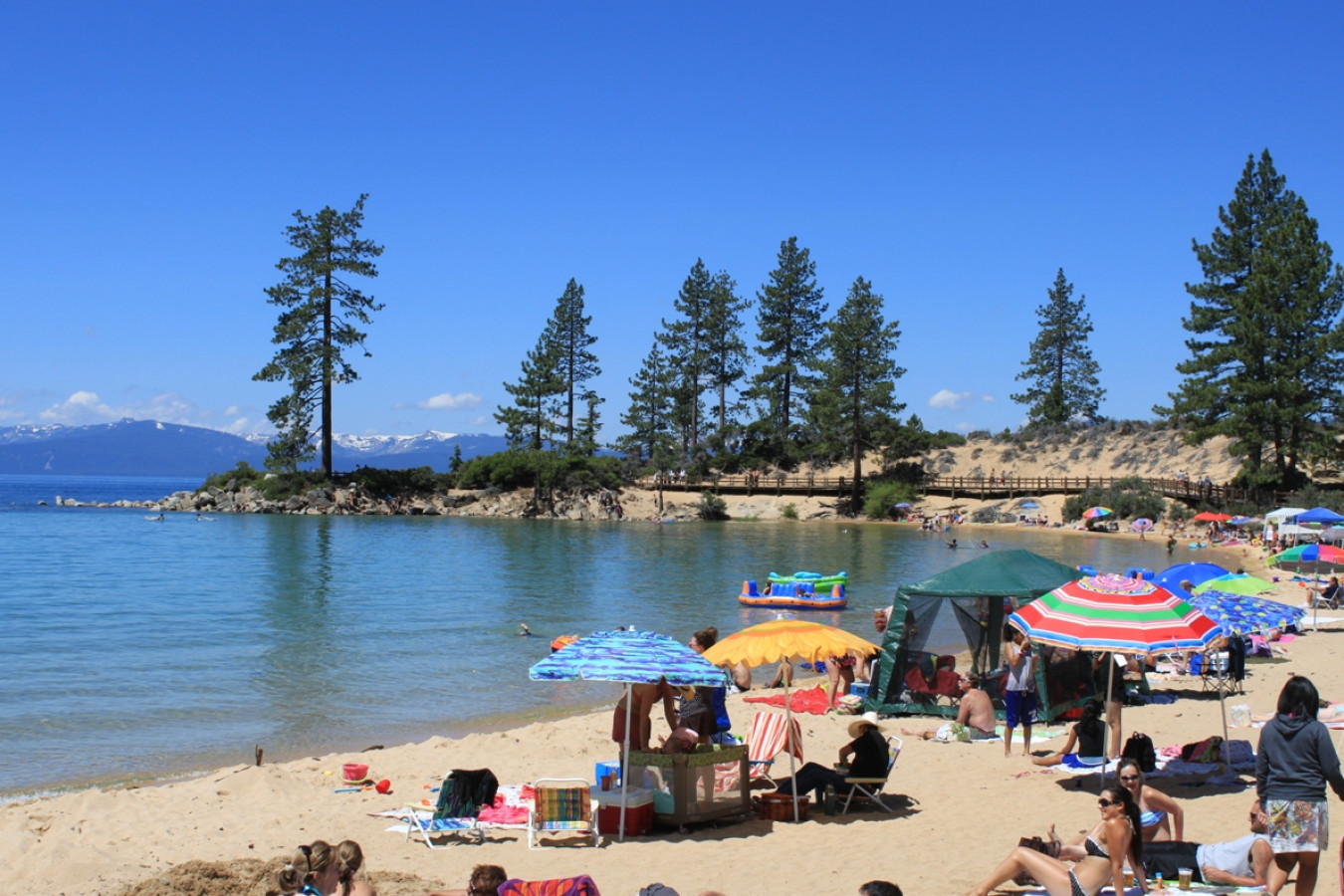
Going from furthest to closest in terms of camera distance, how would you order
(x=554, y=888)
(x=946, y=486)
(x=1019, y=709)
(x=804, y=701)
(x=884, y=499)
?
(x=946, y=486) → (x=884, y=499) → (x=804, y=701) → (x=1019, y=709) → (x=554, y=888)

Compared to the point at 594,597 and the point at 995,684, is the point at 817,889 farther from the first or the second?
the point at 594,597

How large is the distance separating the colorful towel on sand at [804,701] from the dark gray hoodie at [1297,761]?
332 inches

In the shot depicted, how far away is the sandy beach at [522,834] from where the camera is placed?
801 cm

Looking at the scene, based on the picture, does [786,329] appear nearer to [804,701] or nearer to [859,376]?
[859,376]

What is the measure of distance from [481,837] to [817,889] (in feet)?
10.4

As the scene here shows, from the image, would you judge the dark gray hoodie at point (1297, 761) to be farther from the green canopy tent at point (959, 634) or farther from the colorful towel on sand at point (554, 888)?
the green canopy tent at point (959, 634)

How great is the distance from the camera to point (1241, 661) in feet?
47.2

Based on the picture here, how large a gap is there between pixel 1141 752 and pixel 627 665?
5007mm

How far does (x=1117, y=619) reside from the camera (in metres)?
9.58

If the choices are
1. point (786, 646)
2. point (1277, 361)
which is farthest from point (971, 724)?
point (1277, 361)

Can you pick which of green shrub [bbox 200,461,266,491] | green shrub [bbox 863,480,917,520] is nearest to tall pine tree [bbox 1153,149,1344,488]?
green shrub [bbox 863,480,917,520]

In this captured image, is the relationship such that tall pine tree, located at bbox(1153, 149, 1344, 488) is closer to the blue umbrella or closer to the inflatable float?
the blue umbrella

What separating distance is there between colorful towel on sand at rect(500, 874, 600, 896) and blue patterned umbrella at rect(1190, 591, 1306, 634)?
11275 mm

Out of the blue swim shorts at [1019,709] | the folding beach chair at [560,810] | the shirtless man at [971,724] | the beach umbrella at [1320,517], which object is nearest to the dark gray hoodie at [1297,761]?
the folding beach chair at [560,810]
